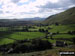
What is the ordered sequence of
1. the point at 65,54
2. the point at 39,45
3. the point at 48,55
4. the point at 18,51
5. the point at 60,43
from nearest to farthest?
the point at 65,54
the point at 48,55
the point at 18,51
the point at 39,45
the point at 60,43

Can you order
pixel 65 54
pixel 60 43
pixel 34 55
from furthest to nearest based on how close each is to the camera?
pixel 60 43 < pixel 34 55 < pixel 65 54

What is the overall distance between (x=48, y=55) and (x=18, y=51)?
66.7 ft

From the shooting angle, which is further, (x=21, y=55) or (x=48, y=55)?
(x=21, y=55)

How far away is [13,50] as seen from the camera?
7275 centimetres

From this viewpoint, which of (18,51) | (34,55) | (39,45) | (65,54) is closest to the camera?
(65,54)

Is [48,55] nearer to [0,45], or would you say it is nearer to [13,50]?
[13,50]

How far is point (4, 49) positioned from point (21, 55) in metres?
16.6

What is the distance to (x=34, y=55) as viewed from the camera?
61.8 metres

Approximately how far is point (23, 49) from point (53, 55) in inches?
888

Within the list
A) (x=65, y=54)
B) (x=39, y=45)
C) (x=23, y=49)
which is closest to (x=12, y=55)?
(x=23, y=49)

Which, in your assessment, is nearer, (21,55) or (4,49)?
(21,55)

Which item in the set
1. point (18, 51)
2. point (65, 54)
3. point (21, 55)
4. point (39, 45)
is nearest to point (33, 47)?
point (39, 45)

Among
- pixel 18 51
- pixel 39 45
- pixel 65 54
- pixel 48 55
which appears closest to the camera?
pixel 65 54

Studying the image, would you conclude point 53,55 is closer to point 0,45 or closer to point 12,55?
point 12,55
